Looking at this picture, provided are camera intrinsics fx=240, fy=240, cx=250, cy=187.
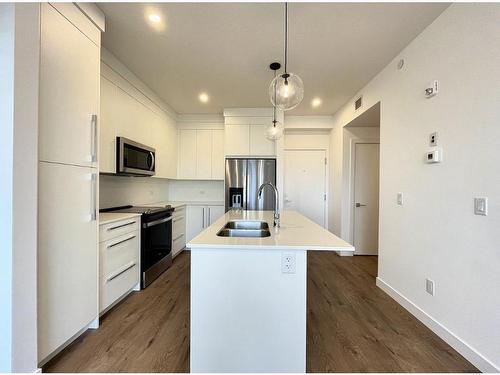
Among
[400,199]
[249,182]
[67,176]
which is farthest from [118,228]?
[400,199]

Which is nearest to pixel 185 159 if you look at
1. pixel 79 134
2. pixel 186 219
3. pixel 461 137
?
pixel 186 219

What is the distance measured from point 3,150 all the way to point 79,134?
0.55m

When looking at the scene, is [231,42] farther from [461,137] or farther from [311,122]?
[311,122]

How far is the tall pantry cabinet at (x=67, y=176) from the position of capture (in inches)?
59.7

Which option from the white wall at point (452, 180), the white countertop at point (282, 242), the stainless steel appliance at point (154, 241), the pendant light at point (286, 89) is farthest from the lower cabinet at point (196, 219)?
the pendant light at point (286, 89)

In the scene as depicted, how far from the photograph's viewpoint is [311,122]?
4.73 meters

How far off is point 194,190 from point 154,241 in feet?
7.06

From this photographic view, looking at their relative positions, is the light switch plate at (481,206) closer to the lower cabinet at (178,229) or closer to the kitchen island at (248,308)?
the kitchen island at (248,308)

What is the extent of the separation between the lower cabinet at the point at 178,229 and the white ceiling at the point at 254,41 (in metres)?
2.01

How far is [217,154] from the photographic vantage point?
4.71 m

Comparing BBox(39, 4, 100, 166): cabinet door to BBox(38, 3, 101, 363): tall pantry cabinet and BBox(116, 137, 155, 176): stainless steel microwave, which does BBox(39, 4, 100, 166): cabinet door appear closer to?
BBox(38, 3, 101, 363): tall pantry cabinet

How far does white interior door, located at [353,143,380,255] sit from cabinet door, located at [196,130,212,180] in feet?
8.91

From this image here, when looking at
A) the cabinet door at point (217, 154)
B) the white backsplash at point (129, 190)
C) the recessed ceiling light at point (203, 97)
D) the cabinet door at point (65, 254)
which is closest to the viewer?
the cabinet door at point (65, 254)

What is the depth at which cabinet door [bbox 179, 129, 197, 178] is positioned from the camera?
15.6 ft
